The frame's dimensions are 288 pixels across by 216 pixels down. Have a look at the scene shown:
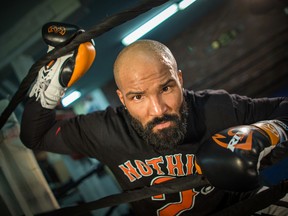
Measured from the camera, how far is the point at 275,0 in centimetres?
593

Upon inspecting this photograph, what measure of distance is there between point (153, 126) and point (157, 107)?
0.11 m

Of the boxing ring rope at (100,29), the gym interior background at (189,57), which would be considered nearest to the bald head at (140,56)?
the boxing ring rope at (100,29)

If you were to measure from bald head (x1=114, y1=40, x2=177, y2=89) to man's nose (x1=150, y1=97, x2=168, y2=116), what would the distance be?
0.71ft

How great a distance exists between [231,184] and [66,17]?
266 cm

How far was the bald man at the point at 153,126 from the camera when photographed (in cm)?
134

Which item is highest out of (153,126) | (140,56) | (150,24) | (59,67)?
(150,24)

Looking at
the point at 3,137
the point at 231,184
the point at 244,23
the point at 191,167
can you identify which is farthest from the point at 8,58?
the point at 244,23

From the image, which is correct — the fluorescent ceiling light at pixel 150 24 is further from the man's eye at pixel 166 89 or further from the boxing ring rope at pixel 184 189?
the boxing ring rope at pixel 184 189

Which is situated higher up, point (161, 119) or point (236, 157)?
point (161, 119)

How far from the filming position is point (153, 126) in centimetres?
134

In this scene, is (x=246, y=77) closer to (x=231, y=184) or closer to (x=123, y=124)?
(x=123, y=124)

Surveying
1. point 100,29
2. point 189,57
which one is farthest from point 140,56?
point 189,57

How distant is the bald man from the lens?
52.9 inches

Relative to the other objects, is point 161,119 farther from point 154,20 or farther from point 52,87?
point 154,20
